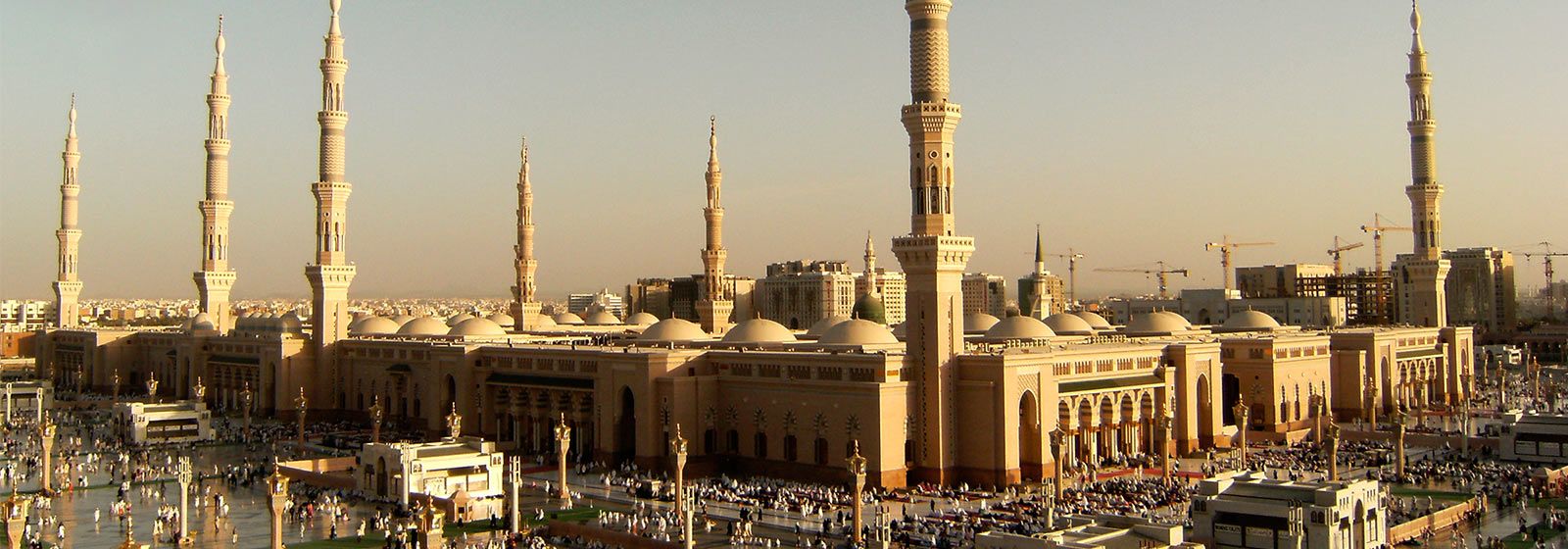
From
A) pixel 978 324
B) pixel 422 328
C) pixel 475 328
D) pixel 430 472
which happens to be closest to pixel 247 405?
pixel 422 328

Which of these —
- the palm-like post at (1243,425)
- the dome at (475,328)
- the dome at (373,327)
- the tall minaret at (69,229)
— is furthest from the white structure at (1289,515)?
the tall minaret at (69,229)

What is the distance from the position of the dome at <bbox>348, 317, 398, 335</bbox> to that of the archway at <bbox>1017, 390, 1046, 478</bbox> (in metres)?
32.5

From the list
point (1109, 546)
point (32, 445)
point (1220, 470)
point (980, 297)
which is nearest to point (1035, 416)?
point (1220, 470)

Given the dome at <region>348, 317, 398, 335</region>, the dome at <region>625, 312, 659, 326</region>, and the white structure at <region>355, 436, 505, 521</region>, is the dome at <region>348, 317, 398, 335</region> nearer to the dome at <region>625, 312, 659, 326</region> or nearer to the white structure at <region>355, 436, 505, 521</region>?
the dome at <region>625, 312, 659, 326</region>

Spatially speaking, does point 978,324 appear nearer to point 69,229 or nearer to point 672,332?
point 672,332

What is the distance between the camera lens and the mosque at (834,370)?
36125mm

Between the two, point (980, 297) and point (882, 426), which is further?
point (980, 297)

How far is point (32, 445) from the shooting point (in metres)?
46.8

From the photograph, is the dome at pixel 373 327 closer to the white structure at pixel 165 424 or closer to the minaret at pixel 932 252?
the white structure at pixel 165 424

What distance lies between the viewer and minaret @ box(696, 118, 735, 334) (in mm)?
58938

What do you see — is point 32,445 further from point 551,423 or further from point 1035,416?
point 1035,416

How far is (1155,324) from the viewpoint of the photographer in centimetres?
5169

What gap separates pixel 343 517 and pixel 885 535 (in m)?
13.3

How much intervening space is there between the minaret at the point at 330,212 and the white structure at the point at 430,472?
829 inches
